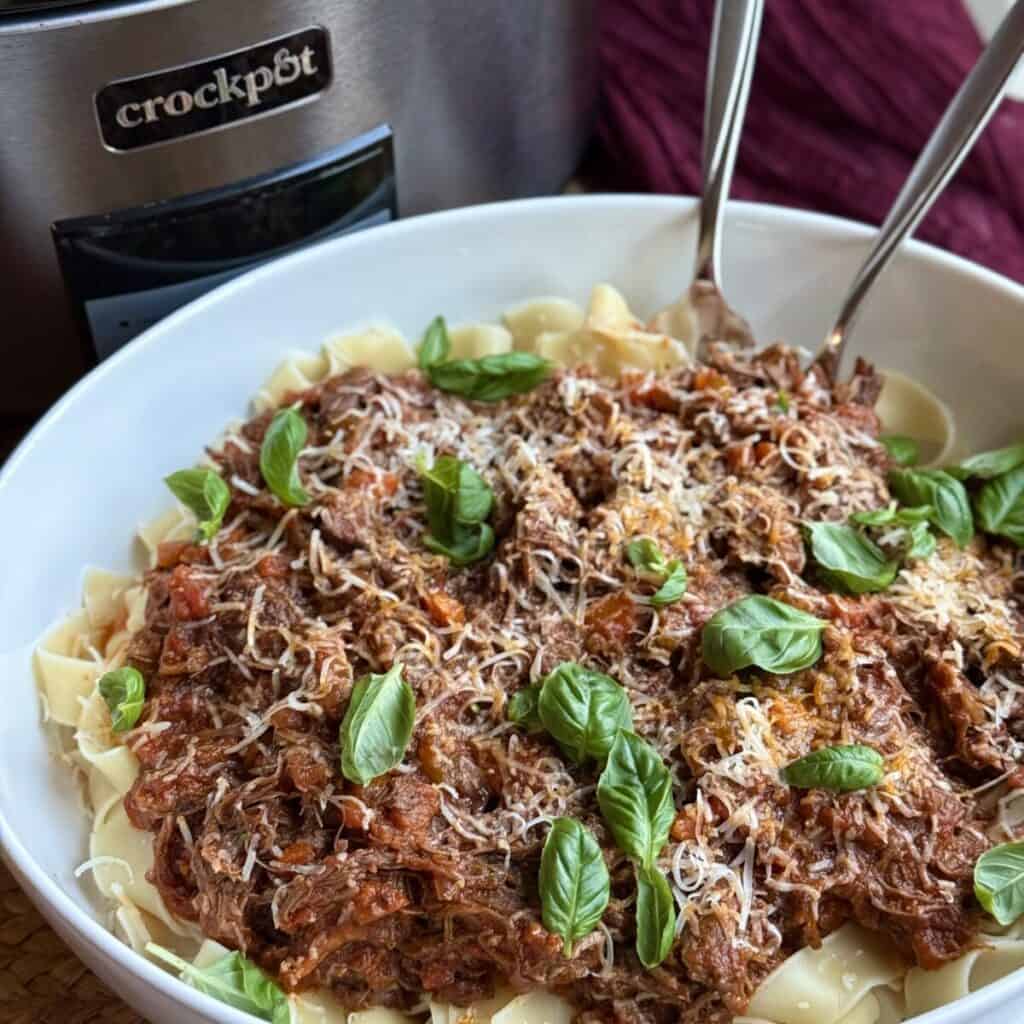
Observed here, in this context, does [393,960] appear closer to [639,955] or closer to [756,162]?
[639,955]

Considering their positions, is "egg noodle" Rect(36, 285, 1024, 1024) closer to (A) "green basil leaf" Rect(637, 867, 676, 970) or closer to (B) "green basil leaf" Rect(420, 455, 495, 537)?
(A) "green basil leaf" Rect(637, 867, 676, 970)

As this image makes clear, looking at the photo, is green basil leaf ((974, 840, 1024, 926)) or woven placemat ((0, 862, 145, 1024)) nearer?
green basil leaf ((974, 840, 1024, 926))

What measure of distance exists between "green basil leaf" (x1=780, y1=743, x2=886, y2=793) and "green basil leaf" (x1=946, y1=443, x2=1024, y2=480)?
42.6 inches

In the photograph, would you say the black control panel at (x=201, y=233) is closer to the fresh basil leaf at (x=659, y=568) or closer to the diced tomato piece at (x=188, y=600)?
the diced tomato piece at (x=188, y=600)

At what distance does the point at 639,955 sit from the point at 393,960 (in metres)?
0.56

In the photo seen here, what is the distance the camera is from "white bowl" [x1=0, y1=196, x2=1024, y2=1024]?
3.42 m

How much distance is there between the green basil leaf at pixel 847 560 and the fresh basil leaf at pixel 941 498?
9.6 inches

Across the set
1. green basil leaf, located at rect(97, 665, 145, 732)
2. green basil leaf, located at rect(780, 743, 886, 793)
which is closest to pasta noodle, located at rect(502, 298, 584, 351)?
green basil leaf, located at rect(97, 665, 145, 732)

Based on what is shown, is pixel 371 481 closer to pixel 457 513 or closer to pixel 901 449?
pixel 457 513

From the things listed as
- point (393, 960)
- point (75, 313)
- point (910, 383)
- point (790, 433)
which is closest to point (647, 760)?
point (393, 960)

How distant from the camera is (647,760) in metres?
2.82

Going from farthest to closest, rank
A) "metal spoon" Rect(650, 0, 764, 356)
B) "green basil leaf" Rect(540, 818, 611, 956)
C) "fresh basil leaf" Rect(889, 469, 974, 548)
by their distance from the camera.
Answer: "metal spoon" Rect(650, 0, 764, 356) → "fresh basil leaf" Rect(889, 469, 974, 548) → "green basil leaf" Rect(540, 818, 611, 956)

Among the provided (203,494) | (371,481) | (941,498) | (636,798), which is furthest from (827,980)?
(203,494)

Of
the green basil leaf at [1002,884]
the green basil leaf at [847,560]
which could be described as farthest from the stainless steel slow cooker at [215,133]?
the green basil leaf at [1002,884]
